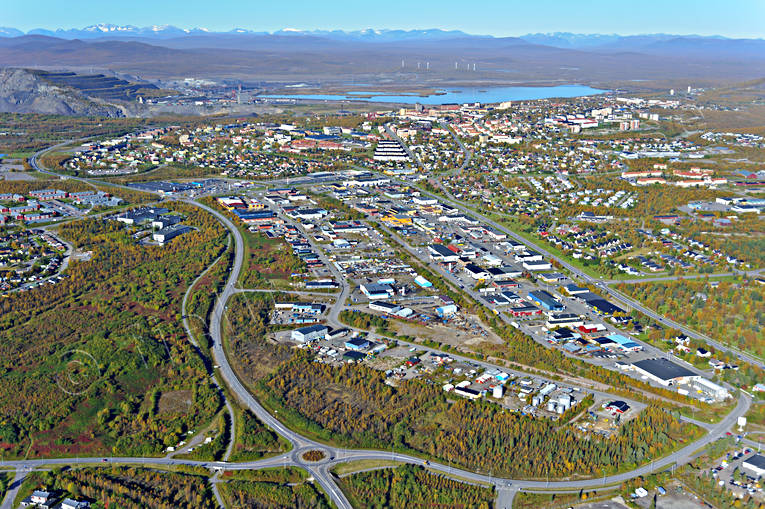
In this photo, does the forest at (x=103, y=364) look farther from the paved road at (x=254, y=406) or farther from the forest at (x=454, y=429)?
the forest at (x=454, y=429)

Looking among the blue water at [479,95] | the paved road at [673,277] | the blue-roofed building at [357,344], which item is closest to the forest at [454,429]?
the blue-roofed building at [357,344]

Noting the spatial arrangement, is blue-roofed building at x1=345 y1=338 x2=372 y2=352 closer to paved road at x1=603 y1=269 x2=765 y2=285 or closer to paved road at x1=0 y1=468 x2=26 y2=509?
paved road at x1=0 y1=468 x2=26 y2=509

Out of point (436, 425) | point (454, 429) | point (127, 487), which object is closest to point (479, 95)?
point (436, 425)

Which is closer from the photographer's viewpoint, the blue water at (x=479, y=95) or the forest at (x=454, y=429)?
the forest at (x=454, y=429)

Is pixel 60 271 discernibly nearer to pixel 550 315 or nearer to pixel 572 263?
pixel 550 315

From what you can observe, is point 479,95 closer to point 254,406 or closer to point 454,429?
point 254,406

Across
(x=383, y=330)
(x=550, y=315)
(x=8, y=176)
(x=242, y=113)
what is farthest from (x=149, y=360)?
(x=242, y=113)
